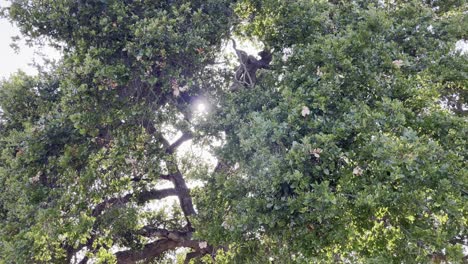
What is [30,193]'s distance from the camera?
13.0 feet

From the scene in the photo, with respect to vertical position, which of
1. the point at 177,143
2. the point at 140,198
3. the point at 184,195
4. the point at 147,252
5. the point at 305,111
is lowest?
the point at 147,252

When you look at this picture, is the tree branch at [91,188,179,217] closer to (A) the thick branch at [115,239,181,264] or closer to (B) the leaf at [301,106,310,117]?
(A) the thick branch at [115,239,181,264]

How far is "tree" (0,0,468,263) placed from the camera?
10.1ft

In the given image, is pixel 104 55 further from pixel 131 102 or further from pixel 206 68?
pixel 206 68

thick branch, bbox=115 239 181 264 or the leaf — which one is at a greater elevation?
the leaf

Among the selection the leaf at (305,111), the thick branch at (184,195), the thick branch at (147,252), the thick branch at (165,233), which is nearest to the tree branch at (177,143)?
the thick branch at (184,195)

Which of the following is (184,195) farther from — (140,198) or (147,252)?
(147,252)

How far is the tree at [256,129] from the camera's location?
308 cm

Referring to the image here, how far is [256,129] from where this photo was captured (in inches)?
135

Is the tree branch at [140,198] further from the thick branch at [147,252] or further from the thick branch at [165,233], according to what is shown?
the thick branch at [147,252]

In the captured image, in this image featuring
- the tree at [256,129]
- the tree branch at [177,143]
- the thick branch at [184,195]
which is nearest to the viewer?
the tree at [256,129]

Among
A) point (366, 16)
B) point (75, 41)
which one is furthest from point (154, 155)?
point (366, 16)

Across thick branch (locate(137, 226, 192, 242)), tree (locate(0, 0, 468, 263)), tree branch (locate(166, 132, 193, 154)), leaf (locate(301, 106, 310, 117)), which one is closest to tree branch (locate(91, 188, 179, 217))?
tree (locate(0, 0, 468, 263))

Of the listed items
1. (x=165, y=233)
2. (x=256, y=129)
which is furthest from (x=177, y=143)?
(x=256, y=129)
